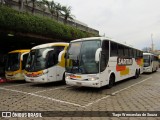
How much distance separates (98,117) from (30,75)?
25.6 ft

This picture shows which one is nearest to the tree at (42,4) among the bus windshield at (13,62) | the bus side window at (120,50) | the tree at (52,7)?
the tree at (52,7)

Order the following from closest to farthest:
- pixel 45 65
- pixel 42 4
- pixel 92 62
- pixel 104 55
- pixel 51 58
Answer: pixel 92 62 < pixel 104 55 < pixel 45 65 < pixel 51 58 < pixel 42 4

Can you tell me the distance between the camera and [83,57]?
1091 cm

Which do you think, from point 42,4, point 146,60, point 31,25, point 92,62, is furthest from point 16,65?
point 146,60

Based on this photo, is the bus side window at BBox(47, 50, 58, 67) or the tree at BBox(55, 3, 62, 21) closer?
the bus side window at BBox(47, 50, 58, 67)

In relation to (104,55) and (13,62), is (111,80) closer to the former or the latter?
(104,55)

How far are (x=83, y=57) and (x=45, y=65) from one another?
328cm

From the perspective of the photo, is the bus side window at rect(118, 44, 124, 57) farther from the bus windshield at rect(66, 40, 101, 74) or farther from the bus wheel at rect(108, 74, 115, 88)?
the bus windshield at rect(66, 40, 101, 74)

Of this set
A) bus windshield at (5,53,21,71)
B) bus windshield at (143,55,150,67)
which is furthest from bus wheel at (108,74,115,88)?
bus windshield at (143,55,150,67)

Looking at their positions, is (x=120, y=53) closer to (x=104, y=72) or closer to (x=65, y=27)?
(x=104, y=72)

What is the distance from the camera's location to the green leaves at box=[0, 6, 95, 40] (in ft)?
49.0

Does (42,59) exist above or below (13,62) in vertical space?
above

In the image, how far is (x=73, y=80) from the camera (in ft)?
36.4

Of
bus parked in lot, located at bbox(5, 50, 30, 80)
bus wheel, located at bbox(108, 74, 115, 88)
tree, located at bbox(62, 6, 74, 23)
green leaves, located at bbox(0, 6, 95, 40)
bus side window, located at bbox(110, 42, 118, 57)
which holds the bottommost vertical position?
bus wheel, located at bbox(108, 74, 115, 88)
